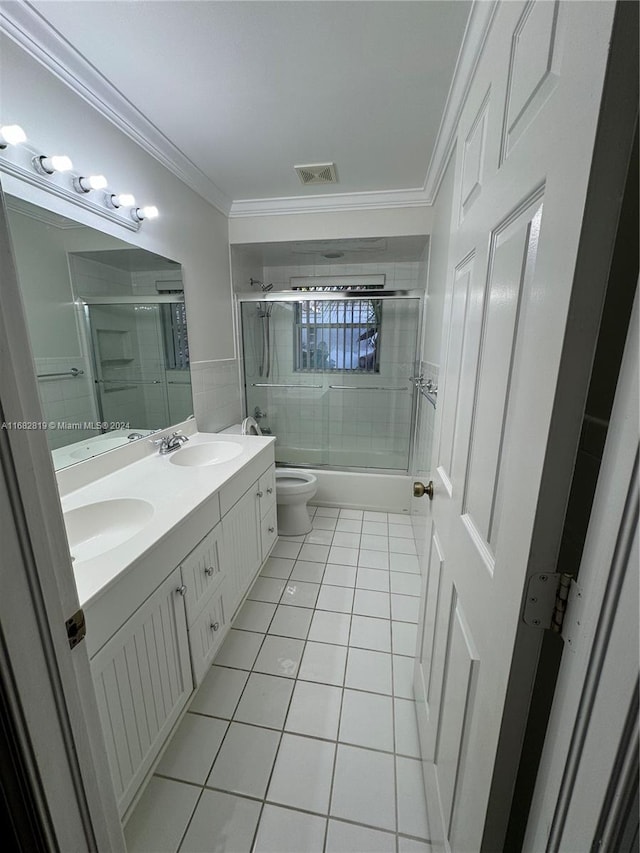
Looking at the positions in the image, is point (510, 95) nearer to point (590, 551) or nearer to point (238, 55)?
point (590, 551)

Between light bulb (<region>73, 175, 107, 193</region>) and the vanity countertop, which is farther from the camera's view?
light bulb (<region>73, 175, 107, 193</region>)

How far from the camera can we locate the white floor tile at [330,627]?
5.45 feet

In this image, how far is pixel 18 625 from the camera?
481mm

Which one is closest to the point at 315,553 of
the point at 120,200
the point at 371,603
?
the point at 371,603

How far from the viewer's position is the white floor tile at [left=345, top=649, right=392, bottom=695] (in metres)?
1.44

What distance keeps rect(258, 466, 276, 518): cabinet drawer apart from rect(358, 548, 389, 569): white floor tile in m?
0.72

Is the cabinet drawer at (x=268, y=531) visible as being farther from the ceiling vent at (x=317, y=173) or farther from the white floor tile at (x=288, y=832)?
the ceiling vent at (x=317, y=173)

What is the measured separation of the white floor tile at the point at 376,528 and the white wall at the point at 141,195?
145 centimetres

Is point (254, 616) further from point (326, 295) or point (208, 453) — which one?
point (326, 295)

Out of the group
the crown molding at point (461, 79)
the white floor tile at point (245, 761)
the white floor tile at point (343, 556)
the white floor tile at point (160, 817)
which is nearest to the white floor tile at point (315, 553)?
the white floor tile at point (343, 556)

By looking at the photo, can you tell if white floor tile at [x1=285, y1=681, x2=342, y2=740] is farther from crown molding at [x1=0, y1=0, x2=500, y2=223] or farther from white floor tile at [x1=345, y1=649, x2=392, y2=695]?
crown molding at [x1=0, y1=0, x2=500, y2=223]

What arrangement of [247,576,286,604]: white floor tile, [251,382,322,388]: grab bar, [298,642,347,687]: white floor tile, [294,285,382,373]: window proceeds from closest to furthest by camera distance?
1. [298,642,347,687]: white floor tile
2. [247,576,286,604]: white floor tile
3. [294,285,382,373]: window
4. [251,382,322,388]: grab bar

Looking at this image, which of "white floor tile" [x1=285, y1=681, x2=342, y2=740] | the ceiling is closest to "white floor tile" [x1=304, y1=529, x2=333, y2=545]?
"white floor tile" [x1=285, y1=681, x2=342, y2=740]

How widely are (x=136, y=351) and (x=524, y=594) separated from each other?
185cm
